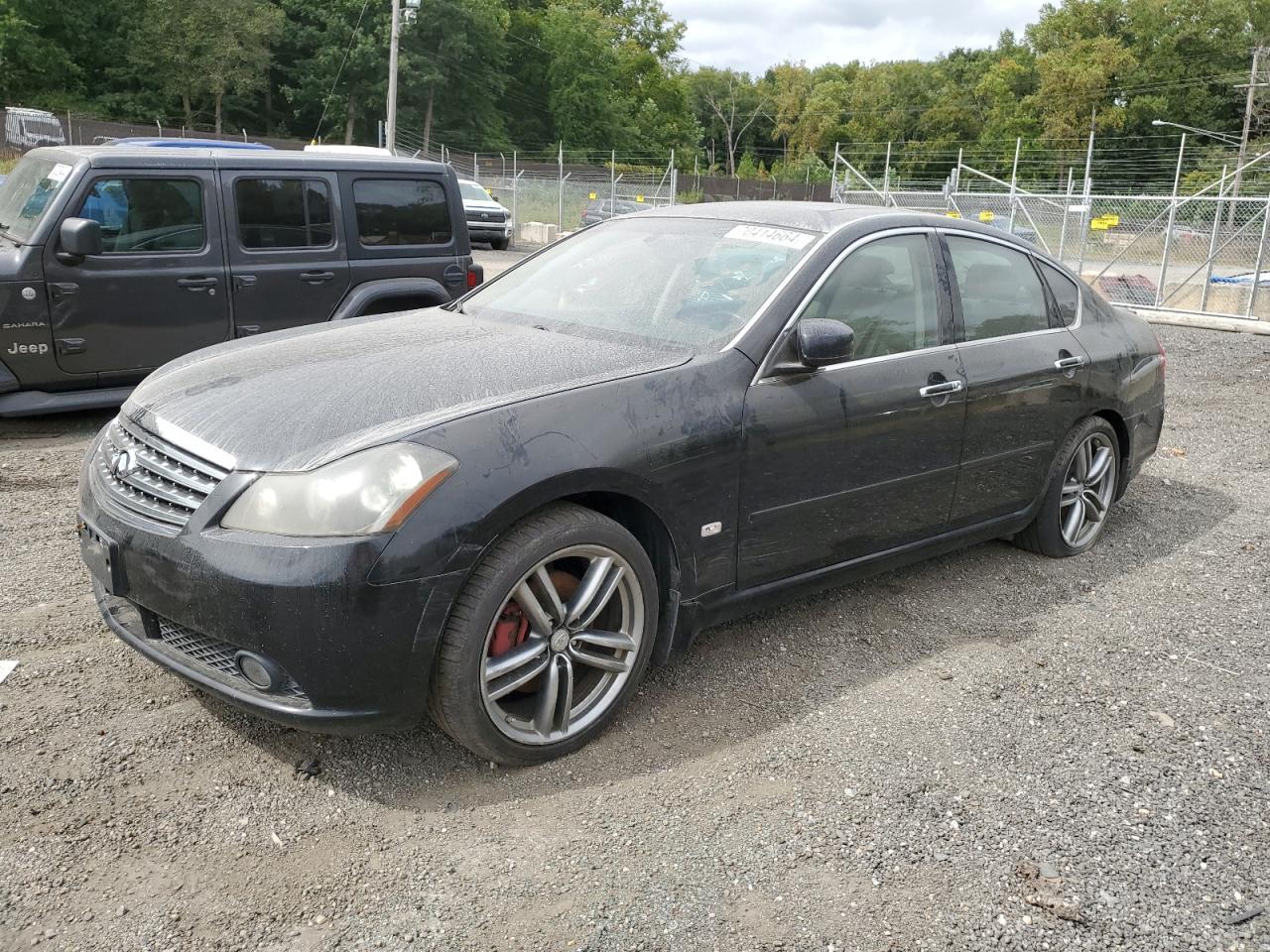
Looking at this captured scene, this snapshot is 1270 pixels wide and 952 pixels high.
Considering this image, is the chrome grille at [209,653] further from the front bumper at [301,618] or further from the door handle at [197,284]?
the door handle at [197,284]

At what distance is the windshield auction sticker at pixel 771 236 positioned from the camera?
3.85m

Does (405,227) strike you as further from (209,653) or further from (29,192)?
(209,653)

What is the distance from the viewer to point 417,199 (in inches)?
299

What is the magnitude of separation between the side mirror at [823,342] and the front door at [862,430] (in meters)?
0.09

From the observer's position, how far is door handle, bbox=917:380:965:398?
3979 millimetres

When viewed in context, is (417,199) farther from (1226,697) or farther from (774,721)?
(1226,697)

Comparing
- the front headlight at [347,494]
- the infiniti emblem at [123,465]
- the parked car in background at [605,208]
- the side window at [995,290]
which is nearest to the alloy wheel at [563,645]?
the front headlight at [347,494]

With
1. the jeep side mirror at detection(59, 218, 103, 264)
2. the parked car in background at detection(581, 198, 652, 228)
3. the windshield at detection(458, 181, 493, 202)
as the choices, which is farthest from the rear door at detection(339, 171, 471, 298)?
the parked car in background at detection(581, 198, 652, 228)

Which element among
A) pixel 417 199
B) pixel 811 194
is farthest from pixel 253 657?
pixel 811 194

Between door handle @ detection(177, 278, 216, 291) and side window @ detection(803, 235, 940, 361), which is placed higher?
side window @ detection(803, 235, 940, 361)

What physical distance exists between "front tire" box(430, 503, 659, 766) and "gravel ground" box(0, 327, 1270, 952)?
150 millimetres

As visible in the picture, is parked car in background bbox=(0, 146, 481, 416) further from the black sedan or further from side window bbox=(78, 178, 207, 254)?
the black sedan

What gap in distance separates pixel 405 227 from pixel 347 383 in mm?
4693

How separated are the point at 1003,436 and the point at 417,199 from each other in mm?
4867
